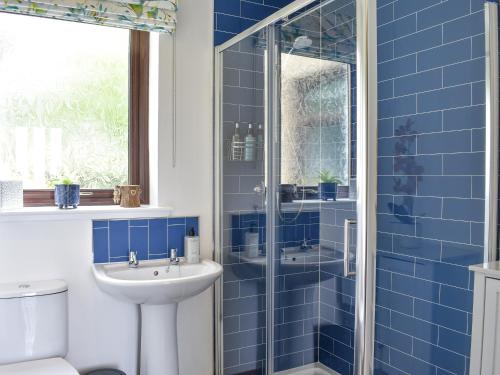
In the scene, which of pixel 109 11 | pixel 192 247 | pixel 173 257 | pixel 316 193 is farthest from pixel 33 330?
pixel 109 11

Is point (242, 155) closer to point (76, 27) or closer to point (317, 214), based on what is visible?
point (317, 214)

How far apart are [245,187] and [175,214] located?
1.37 feet

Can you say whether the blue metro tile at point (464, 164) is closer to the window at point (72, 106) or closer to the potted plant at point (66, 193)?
the window at point (72, 106)

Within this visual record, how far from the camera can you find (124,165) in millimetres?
2506

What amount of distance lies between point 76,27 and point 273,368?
199 cm

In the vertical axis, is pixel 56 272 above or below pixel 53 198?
below

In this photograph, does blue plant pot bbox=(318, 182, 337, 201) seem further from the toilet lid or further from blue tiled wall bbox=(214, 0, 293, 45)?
the toilet lid

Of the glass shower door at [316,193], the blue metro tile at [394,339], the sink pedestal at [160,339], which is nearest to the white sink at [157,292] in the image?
the sink pedestal at [160,339]

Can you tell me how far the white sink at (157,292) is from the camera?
1.99 metres

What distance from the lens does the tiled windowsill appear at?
6.77 ft

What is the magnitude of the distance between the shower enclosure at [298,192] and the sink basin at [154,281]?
0.28 meters

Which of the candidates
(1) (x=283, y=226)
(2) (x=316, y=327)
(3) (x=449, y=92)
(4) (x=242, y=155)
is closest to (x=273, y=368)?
(2) (x=316, y=327)

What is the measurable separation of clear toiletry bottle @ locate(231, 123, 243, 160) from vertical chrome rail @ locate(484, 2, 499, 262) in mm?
1135

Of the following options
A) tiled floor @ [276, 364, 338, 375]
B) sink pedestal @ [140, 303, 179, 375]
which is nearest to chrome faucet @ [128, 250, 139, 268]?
sink pedestal @ [140, 303, 179, 375]
